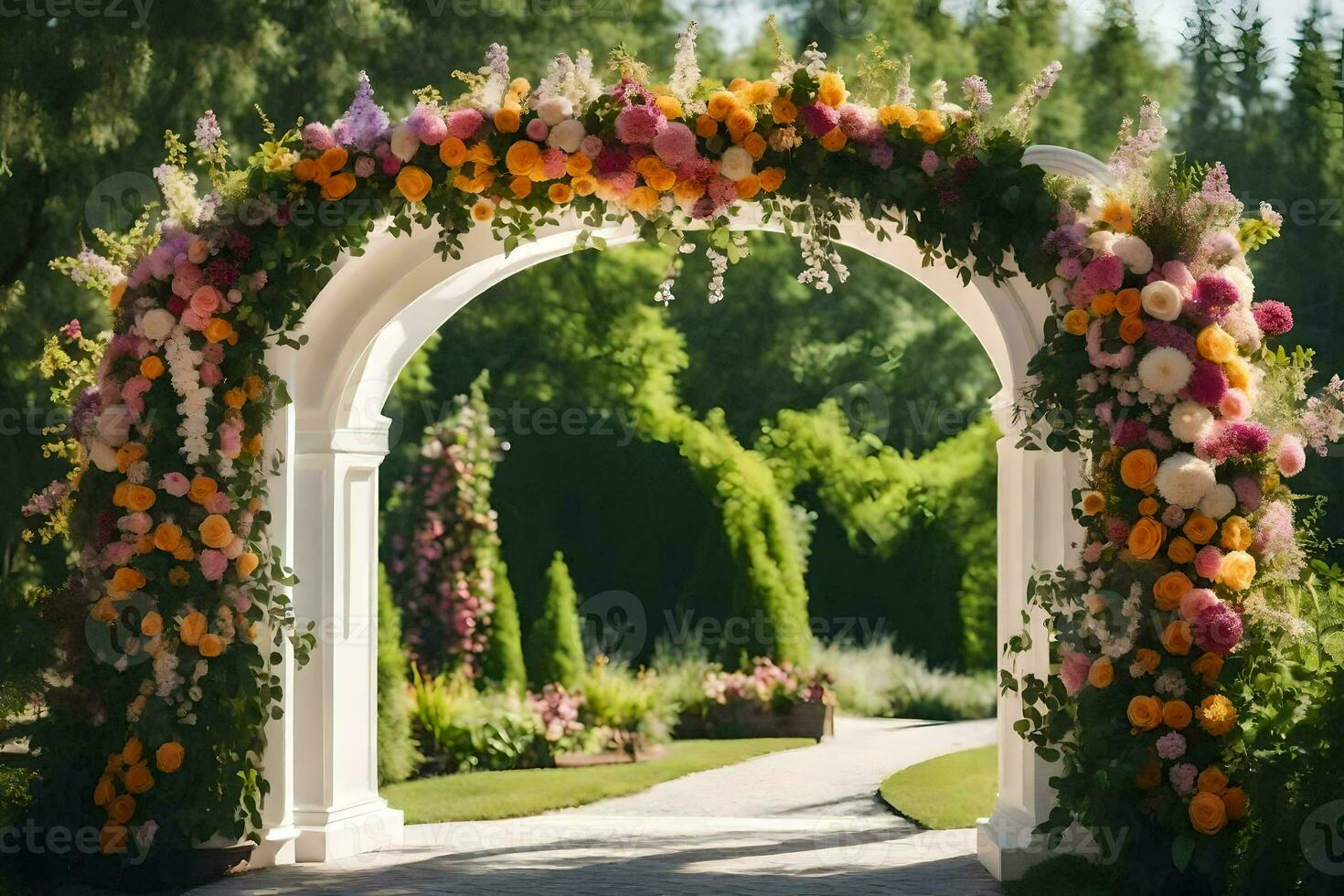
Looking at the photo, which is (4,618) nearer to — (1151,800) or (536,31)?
(1151,800)

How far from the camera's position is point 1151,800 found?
5461mm

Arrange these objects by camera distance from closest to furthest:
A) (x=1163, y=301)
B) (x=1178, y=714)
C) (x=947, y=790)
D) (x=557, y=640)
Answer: (x=1178, y=714) < (x=1163, y=301) < (x=947, y=790) < (x=557, y=640)

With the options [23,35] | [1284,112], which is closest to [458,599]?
[23,35]

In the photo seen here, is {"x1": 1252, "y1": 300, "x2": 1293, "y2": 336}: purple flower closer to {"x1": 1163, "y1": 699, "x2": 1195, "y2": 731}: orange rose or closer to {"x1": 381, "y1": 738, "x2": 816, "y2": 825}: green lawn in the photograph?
{"x1": 1163, "y1": 699, "x2": 1195, "y2": 731}: orange rose

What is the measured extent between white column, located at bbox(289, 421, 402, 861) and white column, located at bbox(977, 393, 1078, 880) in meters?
2.77

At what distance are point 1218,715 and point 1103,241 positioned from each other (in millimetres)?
1783

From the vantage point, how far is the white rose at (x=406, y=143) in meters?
5.95

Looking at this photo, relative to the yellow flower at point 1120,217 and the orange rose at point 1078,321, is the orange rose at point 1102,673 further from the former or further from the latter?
the yellow flower at point 1120,217

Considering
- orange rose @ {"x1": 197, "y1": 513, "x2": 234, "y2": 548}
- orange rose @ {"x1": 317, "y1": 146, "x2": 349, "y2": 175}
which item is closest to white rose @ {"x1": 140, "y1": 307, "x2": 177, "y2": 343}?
orange rose @ {"x1": 197, "y1": 513, "x2": 234, "y2": 548}

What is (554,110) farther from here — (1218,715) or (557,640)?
(557,640)

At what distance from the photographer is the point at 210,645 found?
236 inches

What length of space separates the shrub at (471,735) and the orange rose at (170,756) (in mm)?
4388

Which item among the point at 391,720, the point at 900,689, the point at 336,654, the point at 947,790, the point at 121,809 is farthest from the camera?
the point at 900,689

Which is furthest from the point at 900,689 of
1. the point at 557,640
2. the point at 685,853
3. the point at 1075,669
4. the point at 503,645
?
the point at 1075,669
